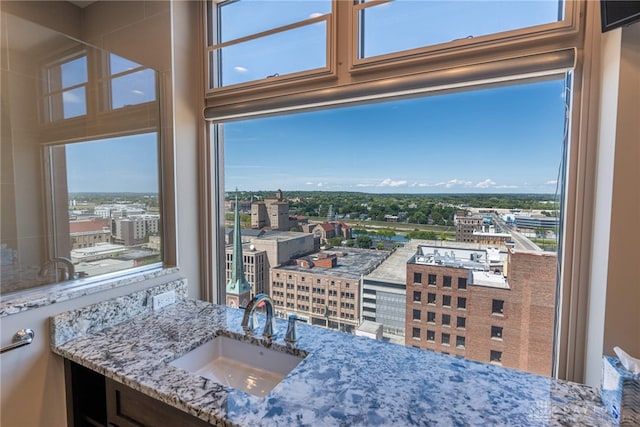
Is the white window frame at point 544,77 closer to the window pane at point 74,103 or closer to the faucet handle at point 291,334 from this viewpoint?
the faucet handle at point 291,334

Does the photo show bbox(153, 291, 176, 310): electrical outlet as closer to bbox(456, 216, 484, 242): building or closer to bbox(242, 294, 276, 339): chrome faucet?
bbox(242, 294, 276, 339): chrome faucet

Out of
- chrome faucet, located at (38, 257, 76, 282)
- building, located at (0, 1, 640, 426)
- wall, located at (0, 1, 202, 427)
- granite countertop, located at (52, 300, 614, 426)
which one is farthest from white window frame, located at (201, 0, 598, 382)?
chrome faucet, located at (38, 257, 76, 282)

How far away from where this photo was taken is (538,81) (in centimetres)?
106

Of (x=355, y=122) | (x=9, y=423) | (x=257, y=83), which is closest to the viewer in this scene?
(x=9, y=423)

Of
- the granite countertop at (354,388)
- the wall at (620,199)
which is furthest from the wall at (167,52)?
the wall at (620,199)

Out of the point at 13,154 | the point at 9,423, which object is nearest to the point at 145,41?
the point at 13,154

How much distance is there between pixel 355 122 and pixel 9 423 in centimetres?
172

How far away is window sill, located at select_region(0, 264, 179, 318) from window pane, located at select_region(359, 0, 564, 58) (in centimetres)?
144

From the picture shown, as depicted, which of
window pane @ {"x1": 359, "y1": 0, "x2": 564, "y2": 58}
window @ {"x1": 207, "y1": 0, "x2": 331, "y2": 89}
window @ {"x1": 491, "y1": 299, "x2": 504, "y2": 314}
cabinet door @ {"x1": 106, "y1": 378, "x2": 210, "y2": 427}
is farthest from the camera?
window @ {"x1": 207, "y1": 0, "x2": 331, "y2": 89}

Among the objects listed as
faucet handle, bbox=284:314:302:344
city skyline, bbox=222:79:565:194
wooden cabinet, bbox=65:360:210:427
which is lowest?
wooden cabinet, bbox=65:360:210:427

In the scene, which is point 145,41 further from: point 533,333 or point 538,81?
point 533,333

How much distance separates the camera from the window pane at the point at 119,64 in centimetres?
162

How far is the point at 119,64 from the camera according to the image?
165 cm

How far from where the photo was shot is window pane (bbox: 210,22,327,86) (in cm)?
138
